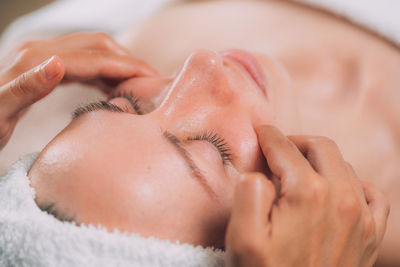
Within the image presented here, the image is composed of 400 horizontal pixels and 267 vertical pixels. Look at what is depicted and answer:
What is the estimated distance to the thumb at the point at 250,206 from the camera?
0.64 meters

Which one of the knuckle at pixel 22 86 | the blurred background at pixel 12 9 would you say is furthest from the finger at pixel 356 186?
the blurred background at pixel 12 9

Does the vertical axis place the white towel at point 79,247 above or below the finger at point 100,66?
below

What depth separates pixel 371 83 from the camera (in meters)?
1.28

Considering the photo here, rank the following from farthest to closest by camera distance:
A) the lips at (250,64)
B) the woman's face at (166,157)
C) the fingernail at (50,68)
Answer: the lips at (250,64) → the fingernail at (50,68) → the woman's face at (166,157)

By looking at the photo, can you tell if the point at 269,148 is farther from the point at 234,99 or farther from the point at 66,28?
the point at 66,28

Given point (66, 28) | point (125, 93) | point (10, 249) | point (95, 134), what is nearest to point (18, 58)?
point (125, 93)

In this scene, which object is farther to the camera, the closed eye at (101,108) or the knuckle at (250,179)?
the closed eye at (101,108)

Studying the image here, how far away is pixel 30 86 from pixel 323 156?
64cm

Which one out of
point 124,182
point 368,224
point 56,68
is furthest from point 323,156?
point 56,68

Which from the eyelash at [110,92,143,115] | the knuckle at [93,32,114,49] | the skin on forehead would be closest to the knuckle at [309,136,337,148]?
the skin on forehead

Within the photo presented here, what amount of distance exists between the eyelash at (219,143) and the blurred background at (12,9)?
2.00 m

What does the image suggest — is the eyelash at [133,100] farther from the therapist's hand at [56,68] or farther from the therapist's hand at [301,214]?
the therapist's hand at [301,214]

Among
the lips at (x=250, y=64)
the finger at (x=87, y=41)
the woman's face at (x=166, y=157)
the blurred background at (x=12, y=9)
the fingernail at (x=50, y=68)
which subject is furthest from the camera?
the blurred background at (x=12, y=9)

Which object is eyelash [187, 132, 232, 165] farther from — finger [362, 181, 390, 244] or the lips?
finger [362, 181, 390, 244]
